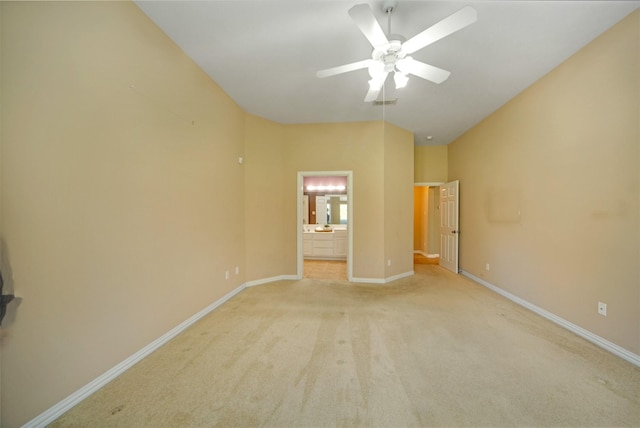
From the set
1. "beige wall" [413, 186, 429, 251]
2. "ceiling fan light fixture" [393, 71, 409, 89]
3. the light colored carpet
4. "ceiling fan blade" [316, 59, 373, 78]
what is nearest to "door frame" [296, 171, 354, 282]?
the light colored carpet

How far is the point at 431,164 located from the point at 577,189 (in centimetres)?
313

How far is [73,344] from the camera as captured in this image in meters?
1.46

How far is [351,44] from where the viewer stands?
2.20 m

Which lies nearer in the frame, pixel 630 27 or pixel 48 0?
pixel 48 0

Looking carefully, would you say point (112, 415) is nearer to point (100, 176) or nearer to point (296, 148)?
point (100, 176)

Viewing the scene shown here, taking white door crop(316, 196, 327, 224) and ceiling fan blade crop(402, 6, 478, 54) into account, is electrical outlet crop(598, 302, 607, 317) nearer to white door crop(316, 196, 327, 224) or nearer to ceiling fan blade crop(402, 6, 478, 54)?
ceiling fan blade crop(402, 6, 478, 54)

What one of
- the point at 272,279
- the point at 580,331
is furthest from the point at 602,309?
the point at 272,279

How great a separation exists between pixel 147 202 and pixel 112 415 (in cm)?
146

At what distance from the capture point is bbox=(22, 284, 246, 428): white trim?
133cm

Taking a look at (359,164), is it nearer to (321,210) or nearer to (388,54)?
(388,54)

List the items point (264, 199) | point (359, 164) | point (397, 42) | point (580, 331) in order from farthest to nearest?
point (359, 164) < point (264, 199) < point (580, 331) < point (397, 42)

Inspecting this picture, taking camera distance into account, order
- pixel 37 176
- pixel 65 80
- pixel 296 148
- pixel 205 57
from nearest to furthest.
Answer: pixel 37 176, pixel 65 80, pixel 205 57, pixel 296 148

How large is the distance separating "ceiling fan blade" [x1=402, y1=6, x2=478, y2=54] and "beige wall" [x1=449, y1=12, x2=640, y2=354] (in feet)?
5.51

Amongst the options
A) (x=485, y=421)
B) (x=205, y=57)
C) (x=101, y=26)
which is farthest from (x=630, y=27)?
(x=101, y=26)
